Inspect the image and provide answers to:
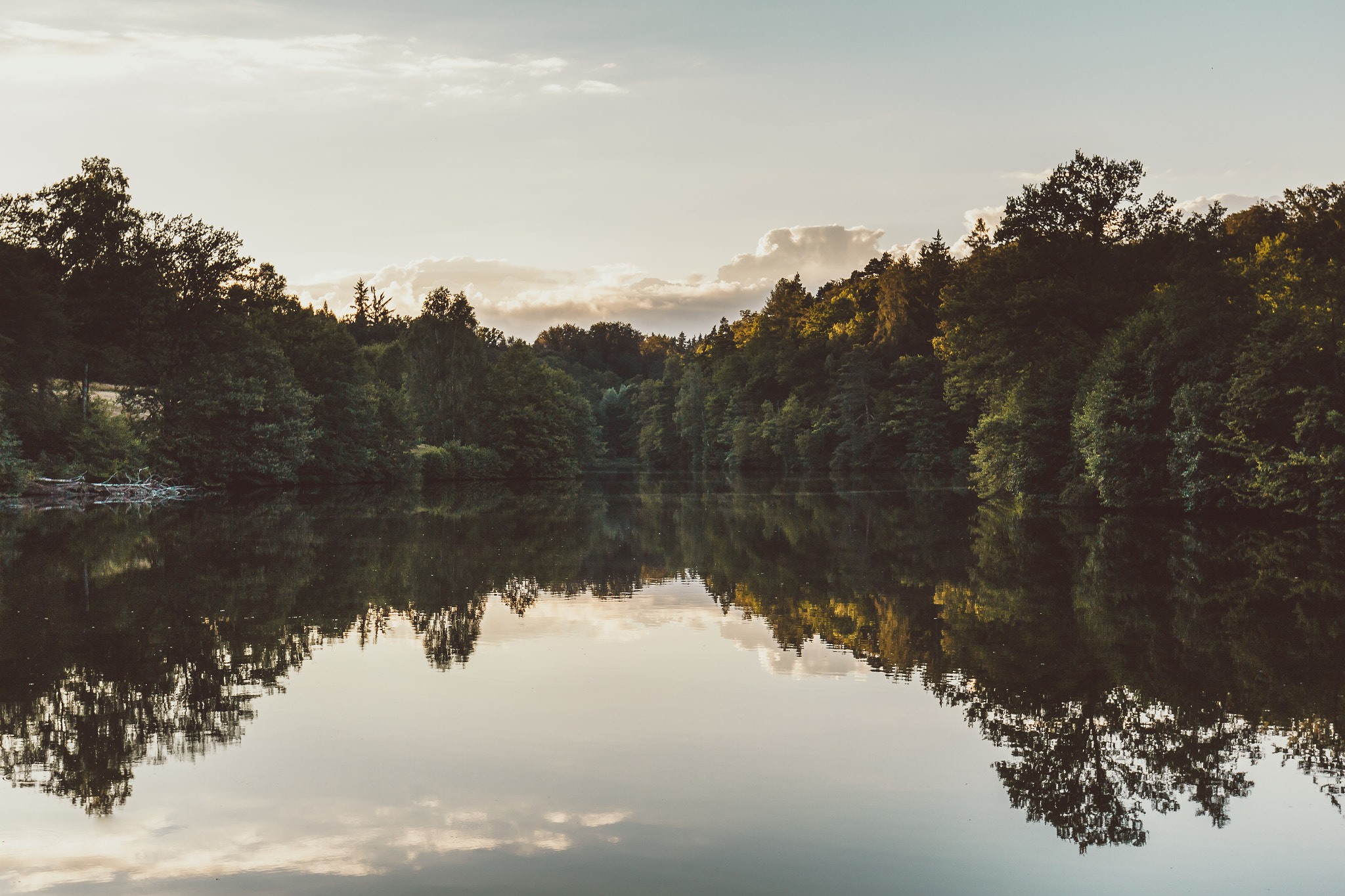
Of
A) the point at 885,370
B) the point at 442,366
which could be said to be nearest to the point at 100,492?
the point at 442,366

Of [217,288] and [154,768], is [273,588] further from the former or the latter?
[217,288]

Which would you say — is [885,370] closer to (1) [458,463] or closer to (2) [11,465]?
(1) [458,463]

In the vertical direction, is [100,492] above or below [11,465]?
below

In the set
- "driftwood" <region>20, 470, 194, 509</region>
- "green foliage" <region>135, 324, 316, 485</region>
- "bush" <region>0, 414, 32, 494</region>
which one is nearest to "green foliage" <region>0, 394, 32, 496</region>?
"bush" <region>0, 414, 32, 494</region>

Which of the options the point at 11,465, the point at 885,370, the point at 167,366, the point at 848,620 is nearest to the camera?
the point at 848,620

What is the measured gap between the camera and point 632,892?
516 centimetres

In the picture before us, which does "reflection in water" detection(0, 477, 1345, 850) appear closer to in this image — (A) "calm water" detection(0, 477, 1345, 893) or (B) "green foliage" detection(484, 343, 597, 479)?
(A) "calm water" detection(0, 477, 1345, 893)

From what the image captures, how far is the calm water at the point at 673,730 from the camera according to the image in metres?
5.53

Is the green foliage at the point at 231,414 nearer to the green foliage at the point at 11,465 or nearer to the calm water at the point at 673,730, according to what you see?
the green foliage at the point at 11,465

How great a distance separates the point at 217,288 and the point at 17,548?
1132 inches

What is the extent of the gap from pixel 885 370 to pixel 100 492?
52.9m

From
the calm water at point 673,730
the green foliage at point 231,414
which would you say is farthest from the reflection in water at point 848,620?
the green foliage at point 231,414

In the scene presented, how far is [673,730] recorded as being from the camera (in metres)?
7.95

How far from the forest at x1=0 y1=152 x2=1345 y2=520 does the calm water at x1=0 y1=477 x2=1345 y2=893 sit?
9416mm
